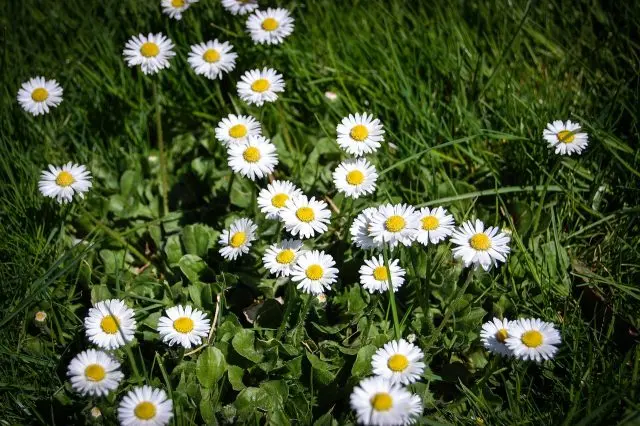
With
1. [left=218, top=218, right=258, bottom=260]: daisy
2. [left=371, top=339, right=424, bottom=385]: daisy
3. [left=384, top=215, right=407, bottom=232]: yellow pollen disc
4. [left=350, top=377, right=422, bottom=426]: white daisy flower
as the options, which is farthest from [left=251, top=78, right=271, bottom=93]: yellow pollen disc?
[left=350, top=377, right=422, bottom=426]: white daisy flower

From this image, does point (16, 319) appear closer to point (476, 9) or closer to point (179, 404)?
point (179, 404)

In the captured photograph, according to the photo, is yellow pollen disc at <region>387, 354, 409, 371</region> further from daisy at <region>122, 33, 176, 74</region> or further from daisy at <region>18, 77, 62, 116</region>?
daisy at <region>18, 77, 62, 116</region>

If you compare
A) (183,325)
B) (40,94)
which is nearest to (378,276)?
(183,325)

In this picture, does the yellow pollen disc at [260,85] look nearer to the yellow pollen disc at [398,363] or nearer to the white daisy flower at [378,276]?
the white daisy flower at [378,276]

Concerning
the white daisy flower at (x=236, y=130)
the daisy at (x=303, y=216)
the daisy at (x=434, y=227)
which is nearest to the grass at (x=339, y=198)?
the white daisy flower at (x=236, y=130)

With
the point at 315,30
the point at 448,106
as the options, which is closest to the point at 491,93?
the point at 448,106
